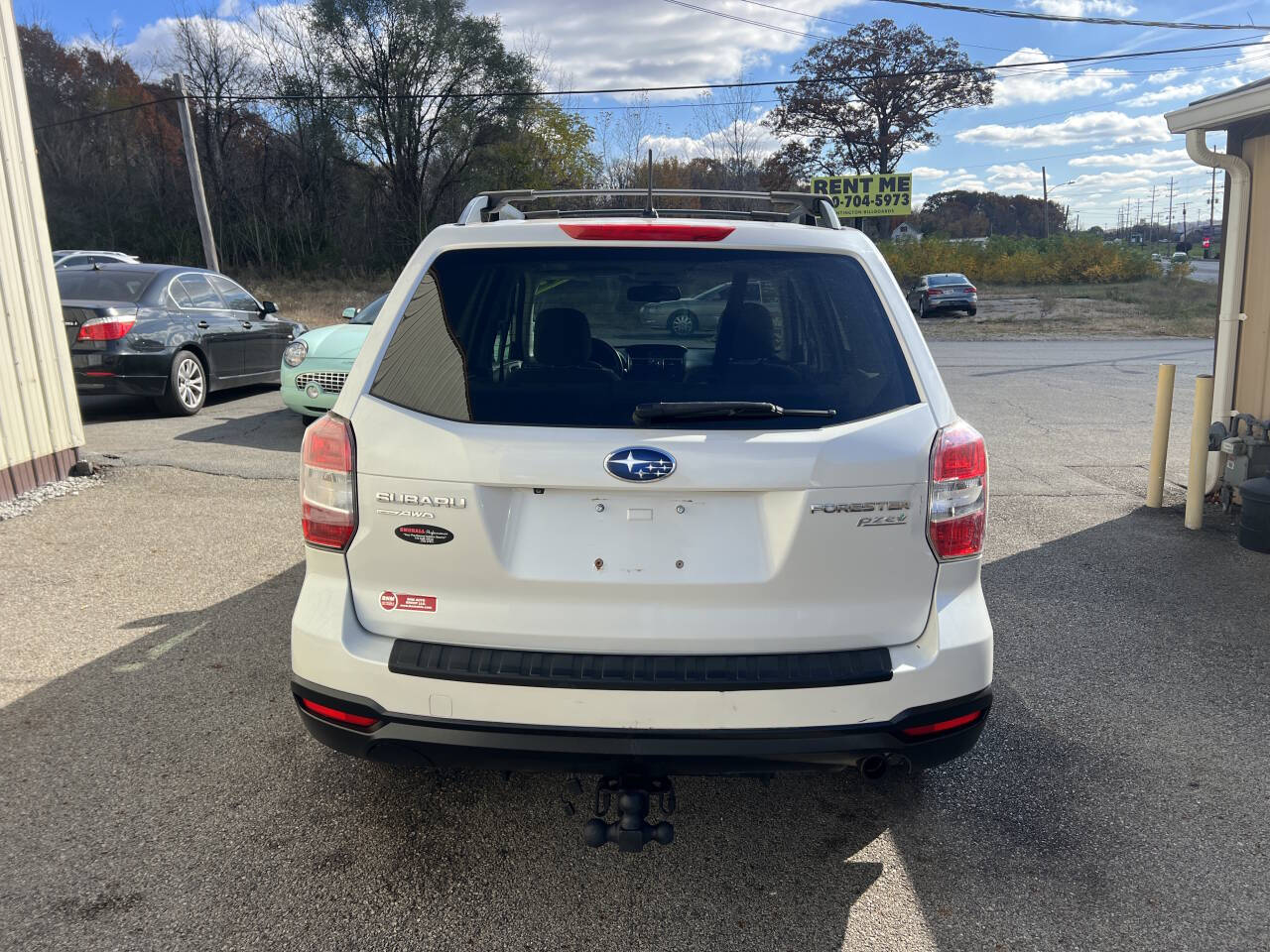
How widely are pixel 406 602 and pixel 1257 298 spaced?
663 cm

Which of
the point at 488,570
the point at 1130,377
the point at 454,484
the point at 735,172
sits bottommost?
the point at 1130,377

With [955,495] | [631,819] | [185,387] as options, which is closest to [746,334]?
[955,495]

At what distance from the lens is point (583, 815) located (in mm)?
2988

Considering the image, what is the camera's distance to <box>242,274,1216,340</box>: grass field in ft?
86.7

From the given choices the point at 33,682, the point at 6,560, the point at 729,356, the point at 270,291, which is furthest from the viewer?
the point at 270,291

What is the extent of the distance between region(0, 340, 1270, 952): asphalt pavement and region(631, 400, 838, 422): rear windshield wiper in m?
1.35

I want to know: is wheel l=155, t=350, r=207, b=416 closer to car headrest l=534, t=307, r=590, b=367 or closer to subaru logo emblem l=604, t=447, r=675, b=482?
car headrest l=534, t=307, r=590, b=367

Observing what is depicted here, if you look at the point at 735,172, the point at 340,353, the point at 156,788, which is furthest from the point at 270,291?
the point at 156,788

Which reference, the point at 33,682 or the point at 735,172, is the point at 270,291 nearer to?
the point at 735,172

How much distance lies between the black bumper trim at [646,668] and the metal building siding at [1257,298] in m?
5.73

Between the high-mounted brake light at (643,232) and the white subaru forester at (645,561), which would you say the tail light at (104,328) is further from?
the high-mounted brake light at (643,232)

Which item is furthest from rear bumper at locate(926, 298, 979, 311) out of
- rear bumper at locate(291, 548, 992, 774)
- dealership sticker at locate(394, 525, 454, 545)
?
dealership sticker at locate(394, 525, 454, 545)

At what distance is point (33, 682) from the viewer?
13.0ft

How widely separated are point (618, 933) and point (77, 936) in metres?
1.40
